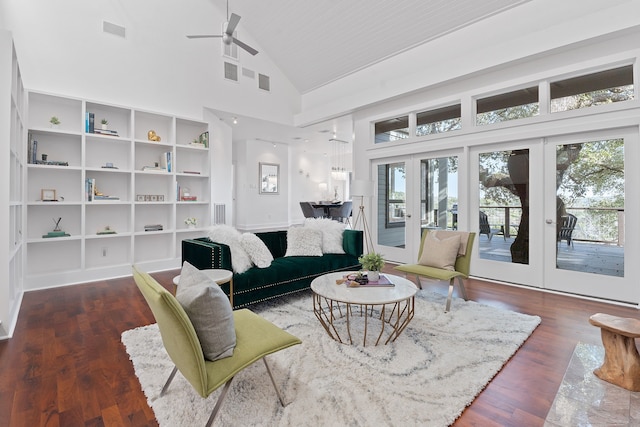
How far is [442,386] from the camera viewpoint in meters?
1.90

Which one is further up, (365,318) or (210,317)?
(210,317)

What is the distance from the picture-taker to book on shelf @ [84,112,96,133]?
A: 4364 mm

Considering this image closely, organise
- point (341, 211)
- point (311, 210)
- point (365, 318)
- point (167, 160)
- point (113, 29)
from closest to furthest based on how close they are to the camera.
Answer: point (365, 318) → point (113, 29) → point (167, 160) → point (311, 210) → point (341, 211)

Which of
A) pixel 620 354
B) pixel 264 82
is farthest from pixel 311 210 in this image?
pixel 620 354

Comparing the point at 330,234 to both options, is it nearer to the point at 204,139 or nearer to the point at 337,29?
the point at 204,139

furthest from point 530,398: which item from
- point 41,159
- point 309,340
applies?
point 41,159

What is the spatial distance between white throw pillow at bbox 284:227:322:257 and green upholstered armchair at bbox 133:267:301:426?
7.03 ft

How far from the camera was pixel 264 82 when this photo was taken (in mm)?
6684

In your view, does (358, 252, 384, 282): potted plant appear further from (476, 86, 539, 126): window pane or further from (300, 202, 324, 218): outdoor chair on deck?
(300, 202, 324, 218): outdoor chair on deck

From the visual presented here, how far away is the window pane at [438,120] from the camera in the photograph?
4.82 metres

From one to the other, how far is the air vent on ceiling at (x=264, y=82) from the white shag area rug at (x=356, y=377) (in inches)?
209

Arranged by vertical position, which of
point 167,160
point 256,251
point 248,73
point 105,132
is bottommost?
point 256,251

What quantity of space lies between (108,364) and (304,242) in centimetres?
231

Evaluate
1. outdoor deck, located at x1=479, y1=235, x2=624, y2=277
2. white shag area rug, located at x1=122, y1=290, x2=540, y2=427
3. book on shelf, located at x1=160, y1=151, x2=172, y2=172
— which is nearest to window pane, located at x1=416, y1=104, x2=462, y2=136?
outdoor deck, located at x1=479, y1=235, x2=624, y2=277
